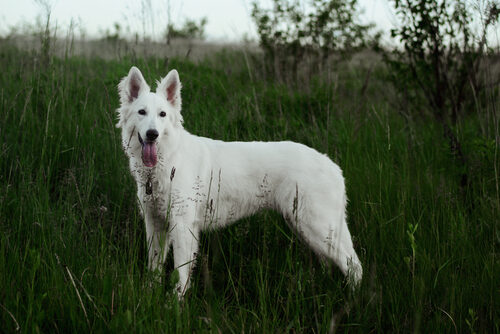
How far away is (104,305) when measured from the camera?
1980 mm

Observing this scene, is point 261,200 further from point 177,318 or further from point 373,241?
point 177,318

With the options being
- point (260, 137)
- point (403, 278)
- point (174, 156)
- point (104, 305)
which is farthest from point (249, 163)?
point (104, 305)

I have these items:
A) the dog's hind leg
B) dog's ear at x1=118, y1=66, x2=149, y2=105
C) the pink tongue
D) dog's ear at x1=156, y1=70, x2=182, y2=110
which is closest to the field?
the dog's hind leg

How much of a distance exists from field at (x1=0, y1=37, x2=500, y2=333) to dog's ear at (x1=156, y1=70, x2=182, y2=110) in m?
0.49

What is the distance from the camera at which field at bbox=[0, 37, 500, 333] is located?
2.04 metres

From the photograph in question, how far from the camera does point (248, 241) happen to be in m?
3.42

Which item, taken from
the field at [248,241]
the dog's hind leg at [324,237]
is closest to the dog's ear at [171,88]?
the field at [248,241]

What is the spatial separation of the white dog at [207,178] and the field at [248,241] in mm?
162

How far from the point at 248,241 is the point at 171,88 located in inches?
55.6

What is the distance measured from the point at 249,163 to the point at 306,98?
7.89 ft

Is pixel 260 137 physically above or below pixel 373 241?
above

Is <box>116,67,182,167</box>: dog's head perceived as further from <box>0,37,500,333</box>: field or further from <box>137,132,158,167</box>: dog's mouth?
<box>0,37,500,333</box>: field

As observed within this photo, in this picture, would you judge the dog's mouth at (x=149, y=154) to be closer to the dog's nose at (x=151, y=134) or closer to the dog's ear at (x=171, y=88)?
the dog's nose at (x=151, y=134)

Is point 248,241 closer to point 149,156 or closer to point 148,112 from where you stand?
point 149,156
